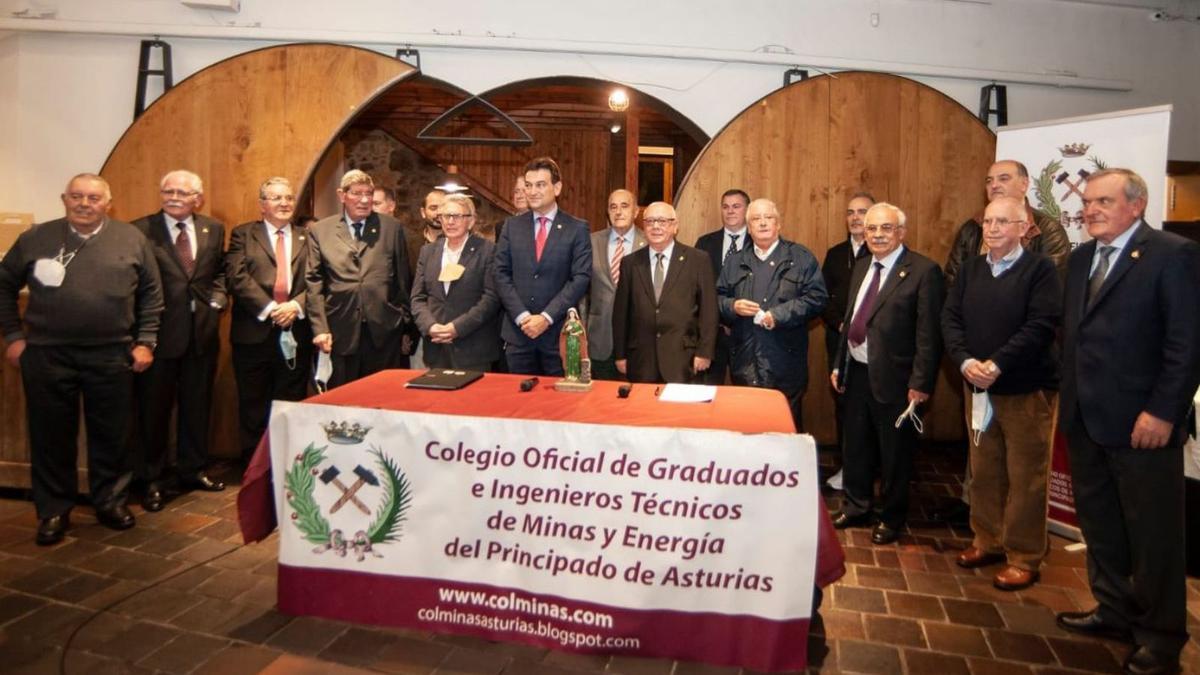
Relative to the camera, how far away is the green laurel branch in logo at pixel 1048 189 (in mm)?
4348

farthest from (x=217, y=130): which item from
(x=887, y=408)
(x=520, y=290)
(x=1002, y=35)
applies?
(x=1002, y=35)

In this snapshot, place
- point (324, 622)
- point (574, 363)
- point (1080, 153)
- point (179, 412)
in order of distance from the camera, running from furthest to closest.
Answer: point (1080, 153) → point (179, 412) → point (574, 363) → point (324, 622)

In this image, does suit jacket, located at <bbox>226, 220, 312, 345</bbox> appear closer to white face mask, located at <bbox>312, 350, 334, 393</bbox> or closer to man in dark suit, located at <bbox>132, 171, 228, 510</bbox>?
man in dark suit, located at <bbox>132, 171, 228, 510</bbox>

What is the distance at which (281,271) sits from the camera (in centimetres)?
407

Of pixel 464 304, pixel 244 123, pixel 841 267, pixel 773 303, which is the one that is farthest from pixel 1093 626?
pixel 244 123

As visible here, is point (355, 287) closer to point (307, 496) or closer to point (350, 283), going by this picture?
point (350, 283)

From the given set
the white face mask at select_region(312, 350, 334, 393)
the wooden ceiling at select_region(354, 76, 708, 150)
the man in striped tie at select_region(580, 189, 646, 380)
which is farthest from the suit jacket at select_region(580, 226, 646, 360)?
the wooden ceiling at select_region(354, 76, 708, 150)

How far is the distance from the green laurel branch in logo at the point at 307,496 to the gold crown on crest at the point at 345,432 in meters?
0.06

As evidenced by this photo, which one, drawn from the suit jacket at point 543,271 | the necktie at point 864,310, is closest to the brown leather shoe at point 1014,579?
the necktie at point 864,310

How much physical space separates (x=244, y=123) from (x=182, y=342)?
1712 mm

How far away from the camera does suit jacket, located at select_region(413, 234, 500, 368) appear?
384 cm

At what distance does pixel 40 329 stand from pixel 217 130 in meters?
2.01

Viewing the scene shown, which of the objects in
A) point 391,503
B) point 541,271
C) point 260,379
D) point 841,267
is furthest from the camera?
point 841,267

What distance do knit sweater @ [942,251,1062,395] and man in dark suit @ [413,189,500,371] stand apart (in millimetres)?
2282
